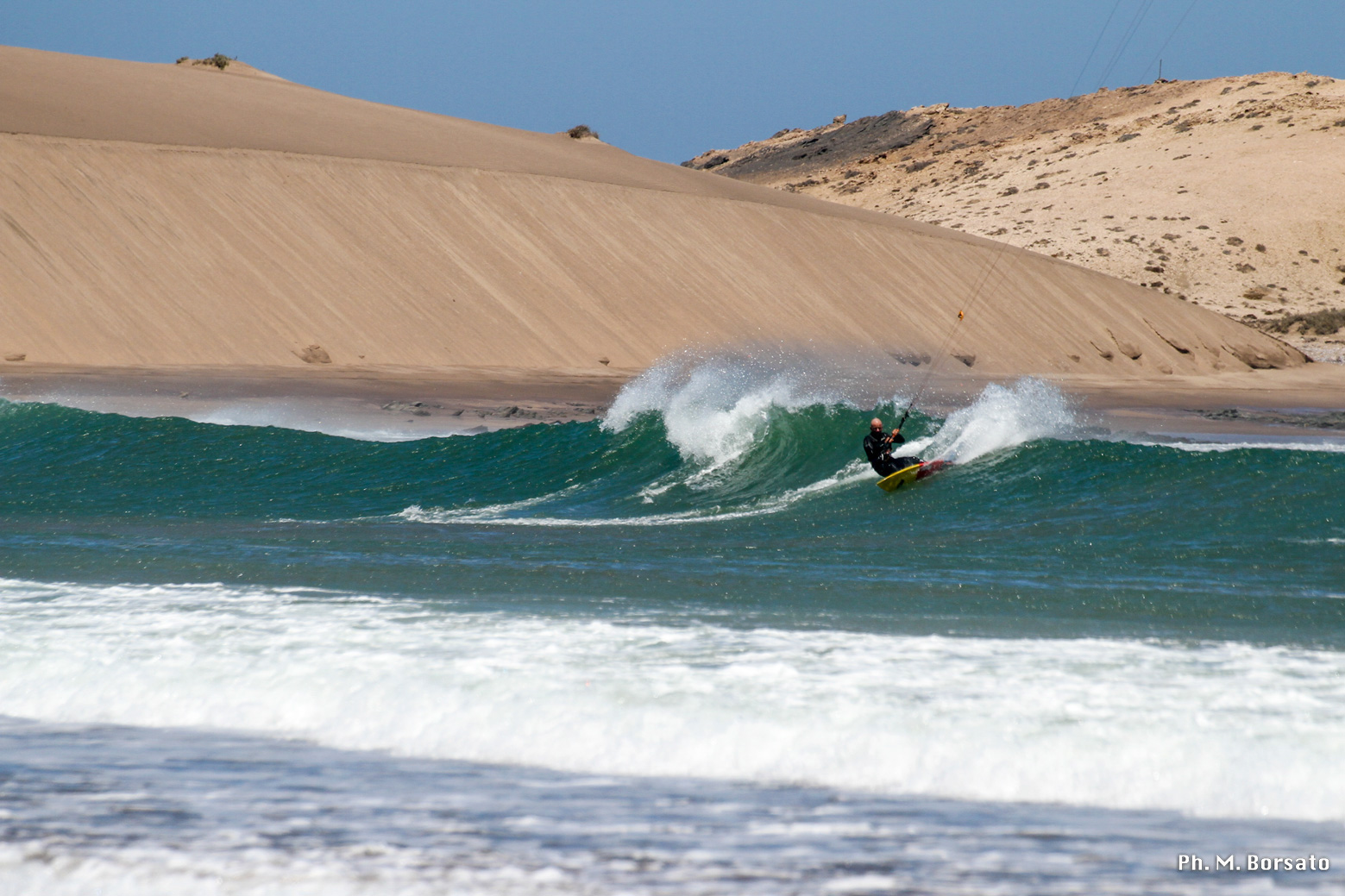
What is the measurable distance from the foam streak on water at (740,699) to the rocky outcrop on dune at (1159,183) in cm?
4480

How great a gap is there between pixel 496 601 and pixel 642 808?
12.4ft

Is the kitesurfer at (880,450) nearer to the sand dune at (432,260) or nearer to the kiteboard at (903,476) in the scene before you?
the kiteboard at (903,476)

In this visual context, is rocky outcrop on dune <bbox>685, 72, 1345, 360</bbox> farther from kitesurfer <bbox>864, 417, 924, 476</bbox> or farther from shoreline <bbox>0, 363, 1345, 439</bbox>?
kitesurfer <bbox>864, 417, 924, 476</bbox>

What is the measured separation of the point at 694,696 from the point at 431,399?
19104 millimetres

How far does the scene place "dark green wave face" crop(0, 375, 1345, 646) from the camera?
8445 millimetres

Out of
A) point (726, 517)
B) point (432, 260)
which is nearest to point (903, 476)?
point (726, 517)

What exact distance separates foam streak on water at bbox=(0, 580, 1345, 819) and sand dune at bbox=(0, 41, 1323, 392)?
2113 cm

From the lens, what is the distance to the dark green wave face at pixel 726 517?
845cm

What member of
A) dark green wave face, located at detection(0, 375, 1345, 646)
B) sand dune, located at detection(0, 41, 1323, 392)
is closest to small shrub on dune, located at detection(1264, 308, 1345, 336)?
sand dune, located at detection(0, 41, 1323, 392)

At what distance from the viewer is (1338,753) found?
5.09m

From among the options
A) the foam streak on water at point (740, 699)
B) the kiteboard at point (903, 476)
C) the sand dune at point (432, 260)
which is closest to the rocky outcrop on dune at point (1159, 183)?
the sand dune at point (432, 260)

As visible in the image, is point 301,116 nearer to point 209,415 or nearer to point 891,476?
point 209,415

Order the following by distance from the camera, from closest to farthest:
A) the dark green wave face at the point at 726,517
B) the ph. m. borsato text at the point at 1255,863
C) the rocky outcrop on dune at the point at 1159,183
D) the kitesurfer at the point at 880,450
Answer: the ph. m. borsato text at the point at 1255,863
the dark green wave face at the point at 726,517
the kitesurfer at the point at 880,450
the rocky outcrop on dune at the point at 1159,183

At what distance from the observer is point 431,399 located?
2434 cm
